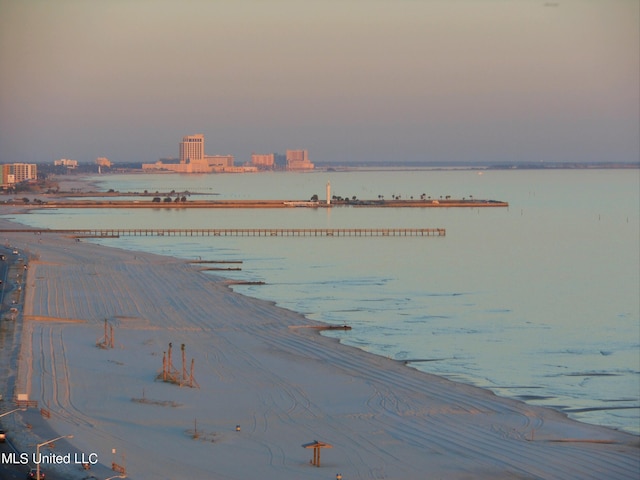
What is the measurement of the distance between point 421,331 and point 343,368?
229 inches

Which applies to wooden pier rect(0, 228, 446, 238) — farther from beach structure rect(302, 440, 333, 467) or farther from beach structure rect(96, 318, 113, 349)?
beach structure rect(302, 440, 333, 467)

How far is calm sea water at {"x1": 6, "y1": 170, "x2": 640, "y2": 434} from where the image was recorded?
25.0 m

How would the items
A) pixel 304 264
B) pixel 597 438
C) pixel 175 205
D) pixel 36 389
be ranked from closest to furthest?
pixel 597 438, pixel 36 389, pixel 304 264, pixel 175 205

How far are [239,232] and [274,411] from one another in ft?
154

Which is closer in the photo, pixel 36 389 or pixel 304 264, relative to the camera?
pixel 36 389

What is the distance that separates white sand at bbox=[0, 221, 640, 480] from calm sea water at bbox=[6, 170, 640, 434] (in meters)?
1.81

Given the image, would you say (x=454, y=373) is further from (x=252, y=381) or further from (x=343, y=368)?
(x=252, y=381)

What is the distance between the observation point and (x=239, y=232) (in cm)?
6725

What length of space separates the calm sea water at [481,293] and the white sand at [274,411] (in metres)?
1.81

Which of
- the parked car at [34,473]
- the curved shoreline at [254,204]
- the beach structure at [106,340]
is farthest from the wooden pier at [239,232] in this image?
the parked car at [34,473]

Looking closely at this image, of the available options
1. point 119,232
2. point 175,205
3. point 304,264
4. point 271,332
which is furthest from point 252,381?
point 175,205

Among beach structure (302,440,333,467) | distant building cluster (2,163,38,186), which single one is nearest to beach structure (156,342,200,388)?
beach structure (302,440,333,467)

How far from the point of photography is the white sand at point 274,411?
57.1ft

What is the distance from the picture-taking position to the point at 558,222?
83.0 m
